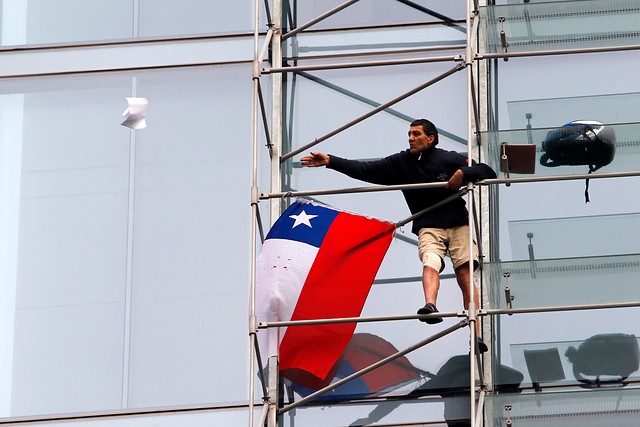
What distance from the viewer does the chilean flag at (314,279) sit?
1274 cm

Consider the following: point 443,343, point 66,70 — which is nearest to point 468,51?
point 443,343

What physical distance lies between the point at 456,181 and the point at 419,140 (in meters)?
0.65

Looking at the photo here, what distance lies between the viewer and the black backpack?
12.9 m

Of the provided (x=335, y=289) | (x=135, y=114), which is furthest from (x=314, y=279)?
(x=135, y=114)

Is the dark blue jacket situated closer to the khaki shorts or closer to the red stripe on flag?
the khaki shorts

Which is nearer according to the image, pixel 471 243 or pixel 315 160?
pixel 471 243

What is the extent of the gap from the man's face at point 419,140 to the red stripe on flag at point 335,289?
575 millimetres

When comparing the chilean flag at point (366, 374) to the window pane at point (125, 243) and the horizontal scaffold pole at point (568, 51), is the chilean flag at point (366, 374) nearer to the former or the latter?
the window pane at point (125, 243)

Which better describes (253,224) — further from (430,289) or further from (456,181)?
(456,181)

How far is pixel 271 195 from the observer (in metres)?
12.9

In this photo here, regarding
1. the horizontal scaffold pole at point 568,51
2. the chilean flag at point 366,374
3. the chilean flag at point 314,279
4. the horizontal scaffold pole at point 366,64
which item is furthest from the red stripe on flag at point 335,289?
the horizontal scaffold pole at point 568,51

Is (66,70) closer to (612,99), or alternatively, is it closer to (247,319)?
(247,319)

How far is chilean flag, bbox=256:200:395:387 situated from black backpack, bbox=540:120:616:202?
3.99ft

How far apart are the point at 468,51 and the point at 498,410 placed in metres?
2.45
